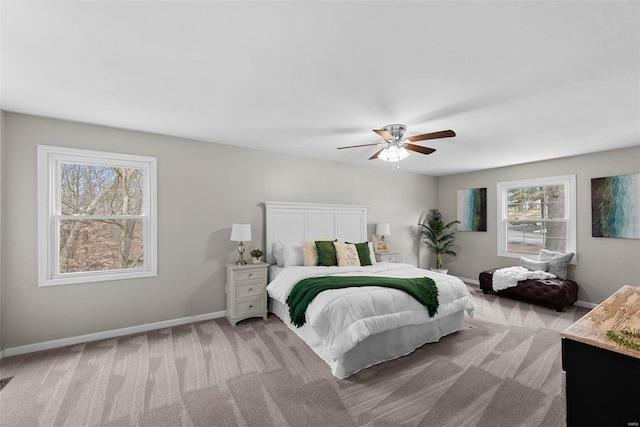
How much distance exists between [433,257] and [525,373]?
14.0 feet

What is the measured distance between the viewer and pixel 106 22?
1606 millimetres

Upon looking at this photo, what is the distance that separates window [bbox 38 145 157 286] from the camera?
3080 mm

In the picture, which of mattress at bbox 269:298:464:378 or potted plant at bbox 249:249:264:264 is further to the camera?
potted plant at bbox 249:249:264:264

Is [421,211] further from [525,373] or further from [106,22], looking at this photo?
[106,22]

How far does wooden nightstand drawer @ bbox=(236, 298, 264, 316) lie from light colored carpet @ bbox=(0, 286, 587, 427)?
0.43 m

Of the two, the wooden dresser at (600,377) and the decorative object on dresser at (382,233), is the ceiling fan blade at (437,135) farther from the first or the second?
the decorative object on dresser at (382,233)

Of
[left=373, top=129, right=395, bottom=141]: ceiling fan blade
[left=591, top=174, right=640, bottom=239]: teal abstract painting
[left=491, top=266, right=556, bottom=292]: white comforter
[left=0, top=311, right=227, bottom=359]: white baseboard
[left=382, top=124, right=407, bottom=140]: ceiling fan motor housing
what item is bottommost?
[left=0, top=311, right=227, bottom=359]: white baseboard

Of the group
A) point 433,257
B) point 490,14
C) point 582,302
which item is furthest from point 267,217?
point 582,302

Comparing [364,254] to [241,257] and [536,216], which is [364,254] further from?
[536,216]

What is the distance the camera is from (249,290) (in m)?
3.87

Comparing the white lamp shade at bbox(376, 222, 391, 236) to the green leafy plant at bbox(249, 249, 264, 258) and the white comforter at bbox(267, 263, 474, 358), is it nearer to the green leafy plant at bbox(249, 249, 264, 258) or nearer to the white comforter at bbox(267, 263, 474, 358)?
the white comforter at bbox(267, 263, 474, 358)

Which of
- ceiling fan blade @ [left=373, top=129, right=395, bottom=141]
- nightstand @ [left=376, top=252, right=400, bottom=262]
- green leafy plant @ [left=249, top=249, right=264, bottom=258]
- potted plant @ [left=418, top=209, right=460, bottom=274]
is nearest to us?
ceiling fan blade @ [left=373, top=129, right=395, bottom=141]

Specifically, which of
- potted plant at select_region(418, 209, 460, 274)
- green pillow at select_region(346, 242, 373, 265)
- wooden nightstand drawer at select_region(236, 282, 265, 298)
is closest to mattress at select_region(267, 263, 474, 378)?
wooden nightstand drawer at select_region(236, 282, 265, 298)

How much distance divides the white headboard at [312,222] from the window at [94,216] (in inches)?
63.4
